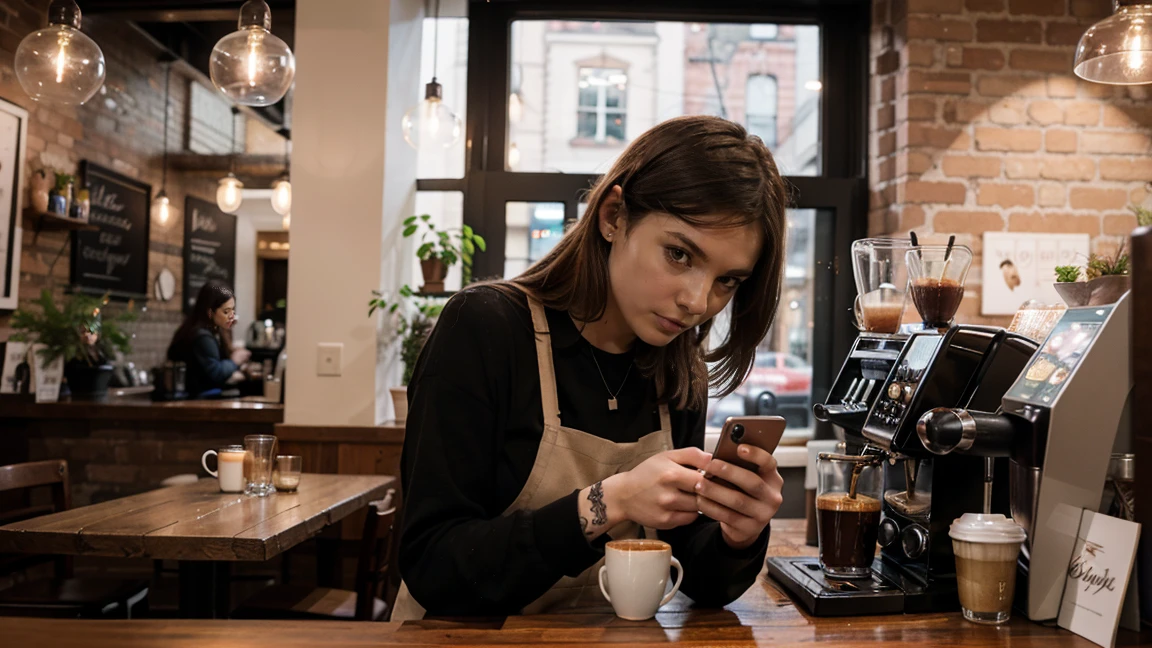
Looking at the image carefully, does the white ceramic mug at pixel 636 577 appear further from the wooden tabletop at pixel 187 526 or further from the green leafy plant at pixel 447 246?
the green leafy plant at pixel 447 246

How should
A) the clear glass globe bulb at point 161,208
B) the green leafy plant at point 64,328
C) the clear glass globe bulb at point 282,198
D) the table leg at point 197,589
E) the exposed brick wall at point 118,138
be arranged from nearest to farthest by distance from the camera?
1. the table leg at point 197,589
2. the green leafy plant at point 64,328
3. the exposed brick wall at point 118,138
4. the clear glass globe bulb at point 282,198
5. the clear glass globe bulb at point 161,208

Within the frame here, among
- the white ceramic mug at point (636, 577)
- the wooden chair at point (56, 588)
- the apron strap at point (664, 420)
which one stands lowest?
the wooden chair at point (56, 588)

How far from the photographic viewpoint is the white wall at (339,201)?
3580 mm

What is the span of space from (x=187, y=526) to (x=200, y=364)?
2.71 meters

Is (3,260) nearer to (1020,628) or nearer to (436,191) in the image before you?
(436,191)

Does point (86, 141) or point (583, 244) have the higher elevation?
point (86, 141)

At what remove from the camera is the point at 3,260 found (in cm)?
436

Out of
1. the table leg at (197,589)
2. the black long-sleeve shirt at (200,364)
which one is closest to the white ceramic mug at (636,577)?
the table leg at (197,589)

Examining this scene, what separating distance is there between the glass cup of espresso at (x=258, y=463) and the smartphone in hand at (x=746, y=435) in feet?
6.74

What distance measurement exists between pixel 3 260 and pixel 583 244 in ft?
13.7

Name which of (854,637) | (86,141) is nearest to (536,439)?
(854,637)

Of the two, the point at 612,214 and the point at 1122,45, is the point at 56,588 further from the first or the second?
the point at 1122,45

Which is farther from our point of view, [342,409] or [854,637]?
[342,409]

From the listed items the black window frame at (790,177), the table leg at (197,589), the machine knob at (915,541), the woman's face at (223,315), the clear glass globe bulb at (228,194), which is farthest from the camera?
the clear glass globe bulb at (228,194)
